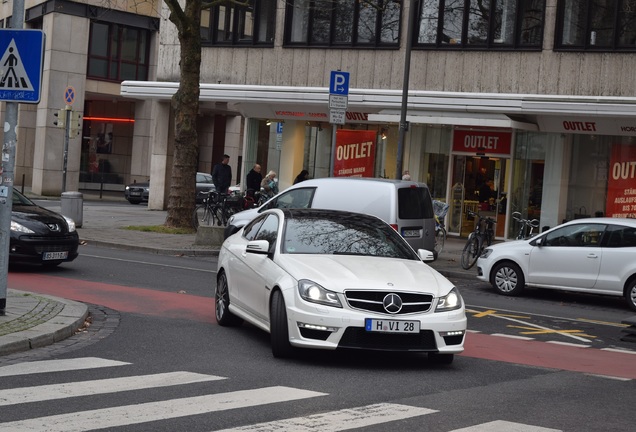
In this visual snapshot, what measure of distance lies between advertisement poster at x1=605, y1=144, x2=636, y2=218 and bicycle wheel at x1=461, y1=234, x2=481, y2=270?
629 cm

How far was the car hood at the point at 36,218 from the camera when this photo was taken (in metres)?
17.4

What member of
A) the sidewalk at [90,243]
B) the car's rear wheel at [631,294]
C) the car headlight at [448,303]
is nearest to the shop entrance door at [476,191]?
the sidewalk at [90,243]

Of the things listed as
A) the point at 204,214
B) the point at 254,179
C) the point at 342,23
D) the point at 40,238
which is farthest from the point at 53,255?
the point at 342,23

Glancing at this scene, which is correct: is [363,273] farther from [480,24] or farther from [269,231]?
[480,24]

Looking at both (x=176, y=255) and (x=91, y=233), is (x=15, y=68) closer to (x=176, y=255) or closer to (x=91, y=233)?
(x=176, y=255)

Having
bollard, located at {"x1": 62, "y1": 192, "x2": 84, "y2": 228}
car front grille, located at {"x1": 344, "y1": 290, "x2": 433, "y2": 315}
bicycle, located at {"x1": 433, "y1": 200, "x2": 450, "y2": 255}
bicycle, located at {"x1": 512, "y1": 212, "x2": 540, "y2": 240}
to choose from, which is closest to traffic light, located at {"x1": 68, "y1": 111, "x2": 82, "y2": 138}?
bollard, located at {"x1": 62, "y1": 192, "x2": 84, "y2": 228}

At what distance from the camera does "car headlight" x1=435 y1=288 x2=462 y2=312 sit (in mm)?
10320

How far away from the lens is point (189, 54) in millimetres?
27219

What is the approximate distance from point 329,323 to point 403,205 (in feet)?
32.4

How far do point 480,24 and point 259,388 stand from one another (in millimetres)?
22254

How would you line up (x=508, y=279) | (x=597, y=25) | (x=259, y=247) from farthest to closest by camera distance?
(x=597, y=25)
(x=508, y=279)
(x=259, y=247)

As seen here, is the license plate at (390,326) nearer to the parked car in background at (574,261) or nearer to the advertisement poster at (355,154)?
the parked car in background at (574,261)

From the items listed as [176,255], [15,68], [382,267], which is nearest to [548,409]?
[382,267]

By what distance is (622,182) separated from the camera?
92.3 ft
